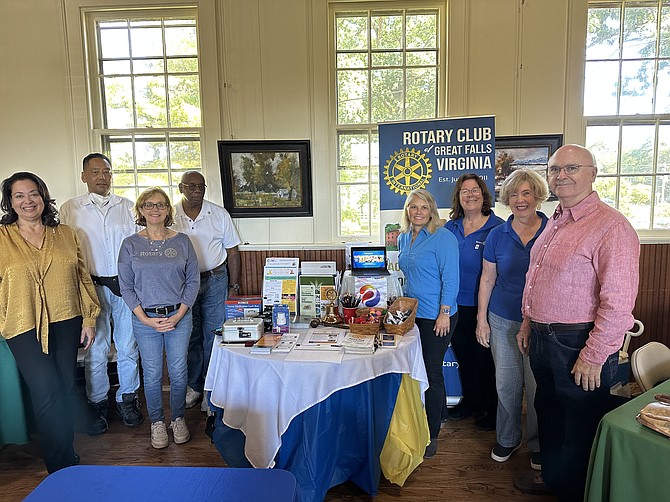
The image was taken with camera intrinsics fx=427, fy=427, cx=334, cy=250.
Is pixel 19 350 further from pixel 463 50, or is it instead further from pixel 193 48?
pixel 463 50

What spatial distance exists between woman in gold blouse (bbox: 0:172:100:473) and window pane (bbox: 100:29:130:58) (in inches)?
81.5

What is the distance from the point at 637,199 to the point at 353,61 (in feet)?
9.14

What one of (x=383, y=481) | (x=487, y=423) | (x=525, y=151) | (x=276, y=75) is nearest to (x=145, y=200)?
(x=276, y=75)

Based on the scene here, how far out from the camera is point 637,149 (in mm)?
3736

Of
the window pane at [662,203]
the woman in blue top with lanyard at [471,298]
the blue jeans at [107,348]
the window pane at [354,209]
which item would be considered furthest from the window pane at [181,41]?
the window pane at [662,203]

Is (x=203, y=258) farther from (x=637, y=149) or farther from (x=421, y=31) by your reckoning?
(x=637, y=149)

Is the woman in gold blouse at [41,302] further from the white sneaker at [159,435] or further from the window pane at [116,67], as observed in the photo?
the window pane at [116,67]

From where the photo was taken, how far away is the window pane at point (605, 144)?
A: 12.2ft

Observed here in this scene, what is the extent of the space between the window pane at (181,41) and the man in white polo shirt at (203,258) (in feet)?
4.37

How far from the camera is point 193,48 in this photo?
147 inches

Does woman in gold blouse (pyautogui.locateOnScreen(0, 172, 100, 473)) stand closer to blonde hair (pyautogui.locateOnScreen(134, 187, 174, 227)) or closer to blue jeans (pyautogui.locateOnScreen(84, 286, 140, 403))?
blonde hair (pyautogui.locateOnScreen(134, 187, 174, 227))

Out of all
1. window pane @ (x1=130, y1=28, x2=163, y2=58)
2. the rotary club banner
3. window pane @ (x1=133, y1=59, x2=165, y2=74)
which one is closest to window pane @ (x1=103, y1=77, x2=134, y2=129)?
window pane @ (x1=133, y1=59, x2=165, y2=74)

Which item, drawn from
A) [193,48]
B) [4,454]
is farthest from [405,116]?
[4,454]

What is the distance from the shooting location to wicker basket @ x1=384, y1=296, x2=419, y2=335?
6.91ft
